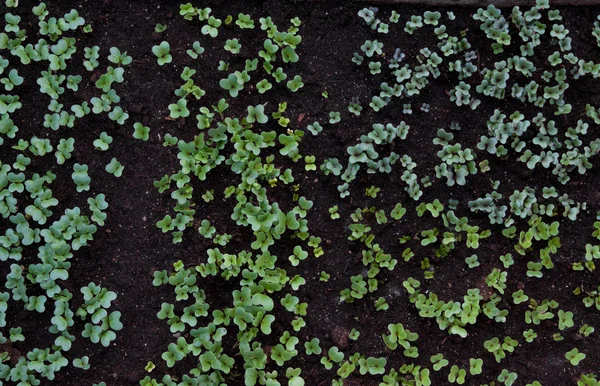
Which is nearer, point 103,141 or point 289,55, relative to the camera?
point 103,141

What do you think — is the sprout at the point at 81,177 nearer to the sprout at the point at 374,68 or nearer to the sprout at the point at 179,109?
the sprout at the point at 179,109

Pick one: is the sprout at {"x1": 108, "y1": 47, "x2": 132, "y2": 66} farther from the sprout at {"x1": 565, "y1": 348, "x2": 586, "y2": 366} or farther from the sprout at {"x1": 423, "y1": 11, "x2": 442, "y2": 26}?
the sprout at {"x1": 565, "y1": 348, "x2": 586, "y2": 366}

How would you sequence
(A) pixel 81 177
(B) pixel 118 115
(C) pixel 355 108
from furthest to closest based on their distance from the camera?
(C) pixel 355 108 < (B) pixel 118 115 < (A) pixel 81 177

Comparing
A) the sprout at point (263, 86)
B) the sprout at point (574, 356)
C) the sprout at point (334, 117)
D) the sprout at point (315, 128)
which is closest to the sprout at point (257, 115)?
the sprout at point (263, 86)

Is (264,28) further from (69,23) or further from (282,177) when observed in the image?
(69,23)

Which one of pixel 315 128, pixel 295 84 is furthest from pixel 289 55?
pixel 315 128

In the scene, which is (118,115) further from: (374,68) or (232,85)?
(374,68)

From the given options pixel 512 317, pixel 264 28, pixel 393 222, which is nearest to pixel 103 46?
pixel 264 28
